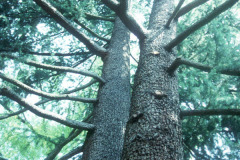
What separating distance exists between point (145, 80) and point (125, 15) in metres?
1.00

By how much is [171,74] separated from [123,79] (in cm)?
151

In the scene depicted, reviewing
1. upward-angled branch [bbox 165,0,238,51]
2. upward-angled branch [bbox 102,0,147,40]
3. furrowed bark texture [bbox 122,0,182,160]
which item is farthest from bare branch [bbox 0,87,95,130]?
upward-angled branch [bbox 165,0,238,51]

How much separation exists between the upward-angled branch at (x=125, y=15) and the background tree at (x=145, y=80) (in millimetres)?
14

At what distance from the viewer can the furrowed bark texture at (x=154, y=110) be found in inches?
84.6

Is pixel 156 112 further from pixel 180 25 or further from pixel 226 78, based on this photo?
pixel 180 25

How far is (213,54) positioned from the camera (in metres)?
3.86

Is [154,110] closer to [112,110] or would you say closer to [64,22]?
[112,110]

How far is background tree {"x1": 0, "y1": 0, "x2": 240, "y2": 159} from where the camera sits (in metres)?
2.46

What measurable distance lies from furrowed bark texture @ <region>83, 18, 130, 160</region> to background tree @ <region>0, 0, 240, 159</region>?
0.05 ft

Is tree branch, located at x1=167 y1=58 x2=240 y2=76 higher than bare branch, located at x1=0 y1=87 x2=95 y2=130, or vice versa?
tree branch, located at x1=167 y1=58 x2=240 y2=76

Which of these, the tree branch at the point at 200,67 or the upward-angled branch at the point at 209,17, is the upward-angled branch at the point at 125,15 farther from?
the tree branch at the point at 200,67

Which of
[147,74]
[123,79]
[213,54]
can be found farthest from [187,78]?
[147,74]

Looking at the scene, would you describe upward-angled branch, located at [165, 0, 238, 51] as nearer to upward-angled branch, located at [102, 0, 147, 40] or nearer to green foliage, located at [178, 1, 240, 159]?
upward-angled branch, located at [102, 0, 147, 40]

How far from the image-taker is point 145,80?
2859 mm
